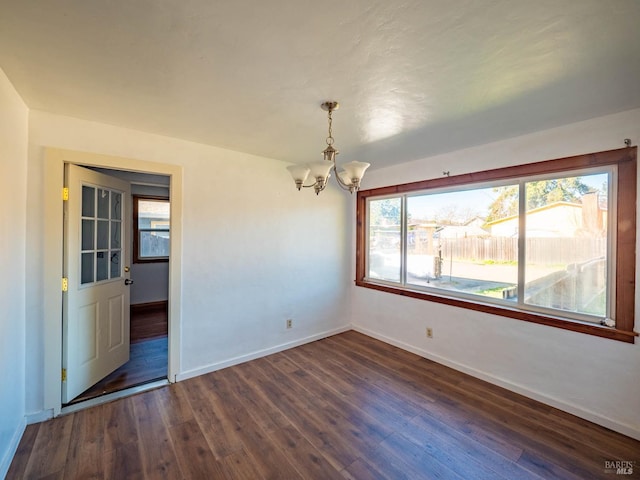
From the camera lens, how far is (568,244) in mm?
2408

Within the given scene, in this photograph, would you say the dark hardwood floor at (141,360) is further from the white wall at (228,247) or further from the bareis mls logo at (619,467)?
the bareis mls logo at (619,467)

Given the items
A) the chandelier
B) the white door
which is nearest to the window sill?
the chandelier

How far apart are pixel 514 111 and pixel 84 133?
3.43m

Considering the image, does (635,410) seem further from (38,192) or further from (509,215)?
(38,192)

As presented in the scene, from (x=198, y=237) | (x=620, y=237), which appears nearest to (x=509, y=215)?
(x=620, y=237)

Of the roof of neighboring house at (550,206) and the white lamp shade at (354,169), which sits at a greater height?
the white lamp shade at (354,169)

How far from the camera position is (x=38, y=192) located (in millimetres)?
2133

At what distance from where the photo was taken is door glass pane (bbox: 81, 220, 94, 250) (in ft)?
8.15

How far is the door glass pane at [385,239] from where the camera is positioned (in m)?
3.86

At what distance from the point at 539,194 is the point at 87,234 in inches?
165

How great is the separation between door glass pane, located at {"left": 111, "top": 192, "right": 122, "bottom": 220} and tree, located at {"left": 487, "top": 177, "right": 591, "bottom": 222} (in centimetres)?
394

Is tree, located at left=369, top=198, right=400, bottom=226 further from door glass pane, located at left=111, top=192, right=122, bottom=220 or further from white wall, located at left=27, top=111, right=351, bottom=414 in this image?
door glass pane, located at left=111, top=192, right=122, bottom=220

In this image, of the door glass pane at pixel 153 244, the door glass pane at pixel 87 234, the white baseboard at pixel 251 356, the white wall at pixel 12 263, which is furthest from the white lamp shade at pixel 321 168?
the door glass pane at pixel 153 244

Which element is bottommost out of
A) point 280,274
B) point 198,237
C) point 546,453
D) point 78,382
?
point 546,453
